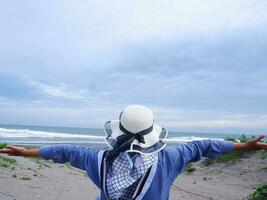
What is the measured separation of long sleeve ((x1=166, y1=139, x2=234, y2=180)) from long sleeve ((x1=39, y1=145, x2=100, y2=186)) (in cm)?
53

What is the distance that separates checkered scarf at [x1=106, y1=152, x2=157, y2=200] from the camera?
2594 mm

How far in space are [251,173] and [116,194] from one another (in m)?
9.15

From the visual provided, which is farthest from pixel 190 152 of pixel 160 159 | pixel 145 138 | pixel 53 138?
pixel 53 138

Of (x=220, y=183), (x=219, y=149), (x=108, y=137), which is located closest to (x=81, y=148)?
(x=108, y=137)

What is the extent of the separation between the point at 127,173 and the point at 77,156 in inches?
19.2

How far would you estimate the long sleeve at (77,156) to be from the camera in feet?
9.32

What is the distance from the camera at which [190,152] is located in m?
2.83

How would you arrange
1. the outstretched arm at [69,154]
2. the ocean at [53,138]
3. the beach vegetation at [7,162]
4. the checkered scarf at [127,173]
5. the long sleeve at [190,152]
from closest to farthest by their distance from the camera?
1. the checkered scarf at [127,173]
2. the long sleeve at [190,152]
3. the outstretched arm at [69,154]
4. the beach vegetation at [7,162]
5. the ocean at [53,138]

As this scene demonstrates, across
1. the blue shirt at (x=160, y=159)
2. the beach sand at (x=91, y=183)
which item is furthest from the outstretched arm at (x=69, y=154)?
the beach sand at (x=91, y=183)

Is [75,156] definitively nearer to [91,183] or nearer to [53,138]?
[91,183]

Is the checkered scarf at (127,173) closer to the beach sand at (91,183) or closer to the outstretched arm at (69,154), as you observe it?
the outstretched arm at (69,154)

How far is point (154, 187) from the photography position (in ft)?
8.69

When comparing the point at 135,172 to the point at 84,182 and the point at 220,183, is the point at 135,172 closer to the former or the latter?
the point at 84,182

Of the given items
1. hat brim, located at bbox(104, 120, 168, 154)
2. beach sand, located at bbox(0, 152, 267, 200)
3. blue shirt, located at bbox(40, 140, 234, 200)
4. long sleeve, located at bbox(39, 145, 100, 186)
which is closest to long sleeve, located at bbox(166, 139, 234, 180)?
blue shirt, located at bbox(40, 140, 234, 200)
